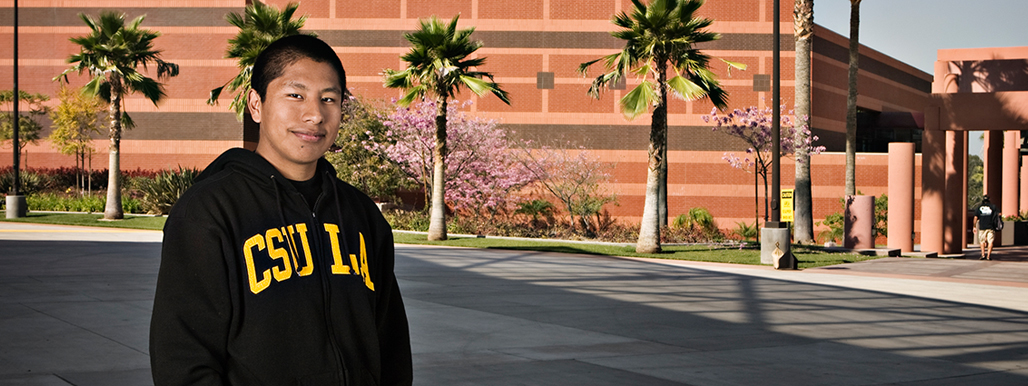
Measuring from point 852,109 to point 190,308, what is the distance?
29072mm

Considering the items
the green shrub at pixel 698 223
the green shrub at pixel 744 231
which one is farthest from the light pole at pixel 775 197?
the green shrub at pixel 744 231

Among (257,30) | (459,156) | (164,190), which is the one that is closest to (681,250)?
(459,156)

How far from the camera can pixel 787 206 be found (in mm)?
20734

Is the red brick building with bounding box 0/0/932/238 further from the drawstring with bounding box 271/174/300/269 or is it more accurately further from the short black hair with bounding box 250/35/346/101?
the drawstring with bounding box 271/174/300/269

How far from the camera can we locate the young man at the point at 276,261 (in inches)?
93.5

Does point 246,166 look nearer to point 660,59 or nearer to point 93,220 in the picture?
point 660,59

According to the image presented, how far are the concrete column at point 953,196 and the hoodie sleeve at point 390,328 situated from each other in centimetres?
2712

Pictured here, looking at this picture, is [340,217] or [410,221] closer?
[340,217]

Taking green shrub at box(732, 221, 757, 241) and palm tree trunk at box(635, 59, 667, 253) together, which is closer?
palm tree trunk at box(635, 59, 667, 253)

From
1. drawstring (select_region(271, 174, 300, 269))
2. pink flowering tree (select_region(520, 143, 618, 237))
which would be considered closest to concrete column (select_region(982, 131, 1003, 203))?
pink flowering tree (select_region(520, 143, 618, 237))

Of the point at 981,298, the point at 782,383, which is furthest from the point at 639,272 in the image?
the point at 782,383

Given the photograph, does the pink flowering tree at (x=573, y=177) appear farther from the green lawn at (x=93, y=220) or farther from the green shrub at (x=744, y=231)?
the green lawn at (x=93, y=220)

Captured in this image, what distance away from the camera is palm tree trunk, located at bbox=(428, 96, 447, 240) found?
25.5m

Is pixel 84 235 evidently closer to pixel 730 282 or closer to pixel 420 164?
pixel 420 164
